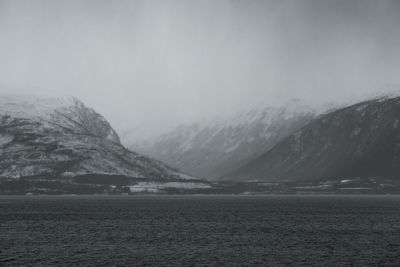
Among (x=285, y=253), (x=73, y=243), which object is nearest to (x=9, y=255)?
(x=73, y=243)

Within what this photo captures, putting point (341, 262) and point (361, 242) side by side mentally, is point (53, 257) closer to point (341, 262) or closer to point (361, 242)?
point (341, 262)

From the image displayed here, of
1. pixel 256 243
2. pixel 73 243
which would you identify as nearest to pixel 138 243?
pixel 73 243

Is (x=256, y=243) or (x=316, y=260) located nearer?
(x=316, y=260)

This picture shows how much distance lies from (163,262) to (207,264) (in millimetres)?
10443

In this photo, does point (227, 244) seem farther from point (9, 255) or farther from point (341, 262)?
point (9, 255)

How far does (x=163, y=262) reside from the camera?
16075 cm

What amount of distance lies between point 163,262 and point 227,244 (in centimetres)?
3722

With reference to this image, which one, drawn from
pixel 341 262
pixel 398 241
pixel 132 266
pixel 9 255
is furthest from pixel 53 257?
pixel 398 241

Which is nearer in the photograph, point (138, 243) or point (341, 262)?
point (341, 262)

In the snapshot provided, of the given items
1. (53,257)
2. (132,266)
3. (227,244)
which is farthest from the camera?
(227,244)

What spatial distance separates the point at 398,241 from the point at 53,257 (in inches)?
3752

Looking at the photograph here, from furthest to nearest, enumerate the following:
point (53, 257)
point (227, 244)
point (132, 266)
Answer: point (227, 244) → point (53, 257) → point (132, 266)

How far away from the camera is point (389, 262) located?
6201 inches

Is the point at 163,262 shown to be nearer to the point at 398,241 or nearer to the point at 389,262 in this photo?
the point at 389,262
